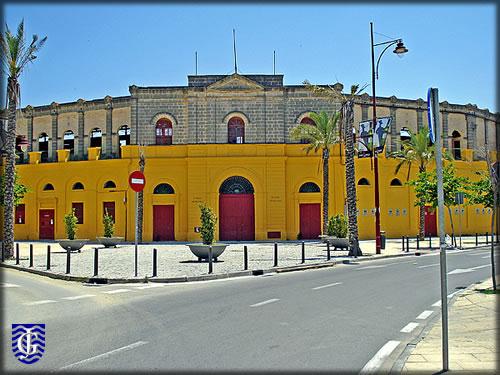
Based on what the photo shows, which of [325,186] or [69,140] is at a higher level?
[69,140]

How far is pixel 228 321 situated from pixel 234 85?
106 feet

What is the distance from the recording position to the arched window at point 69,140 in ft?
145

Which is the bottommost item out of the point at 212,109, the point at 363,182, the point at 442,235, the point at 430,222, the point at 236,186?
the point at 430,222

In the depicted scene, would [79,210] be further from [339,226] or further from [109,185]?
[339,226]

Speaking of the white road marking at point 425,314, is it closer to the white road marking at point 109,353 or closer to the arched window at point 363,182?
the white road marking at point 109,353

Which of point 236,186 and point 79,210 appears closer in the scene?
point 236,186

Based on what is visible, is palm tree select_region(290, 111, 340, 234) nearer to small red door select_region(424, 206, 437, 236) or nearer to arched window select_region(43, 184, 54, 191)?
small red door select_region(424, 206, 437, 236)

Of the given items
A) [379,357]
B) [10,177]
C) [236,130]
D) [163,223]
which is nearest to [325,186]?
[236,130]

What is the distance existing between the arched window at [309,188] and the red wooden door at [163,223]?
32.4 feet

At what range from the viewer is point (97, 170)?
41594 mm

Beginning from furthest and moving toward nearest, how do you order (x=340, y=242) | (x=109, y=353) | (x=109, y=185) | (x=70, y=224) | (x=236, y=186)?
1. (x=109, y=185)
2. (x=236, y=186)
3. (x=340, y=242)
4. (x=70, y=224)
5. (x=109, y=353)

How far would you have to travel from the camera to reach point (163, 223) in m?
39.8

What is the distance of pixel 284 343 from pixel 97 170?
119 feet

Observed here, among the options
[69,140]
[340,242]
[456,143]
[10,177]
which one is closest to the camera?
[10,177]
